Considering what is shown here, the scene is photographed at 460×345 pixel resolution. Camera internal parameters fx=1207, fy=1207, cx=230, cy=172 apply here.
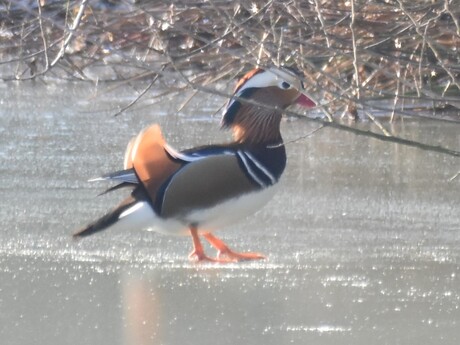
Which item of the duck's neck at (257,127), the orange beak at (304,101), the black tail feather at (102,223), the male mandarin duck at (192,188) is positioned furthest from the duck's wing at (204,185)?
the orange beak at (304,101)

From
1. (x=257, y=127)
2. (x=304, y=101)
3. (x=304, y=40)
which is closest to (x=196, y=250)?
(x=257, y=127)

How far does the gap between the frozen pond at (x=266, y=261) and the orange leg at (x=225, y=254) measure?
0.21 feet

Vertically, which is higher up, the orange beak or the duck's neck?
the orange beak

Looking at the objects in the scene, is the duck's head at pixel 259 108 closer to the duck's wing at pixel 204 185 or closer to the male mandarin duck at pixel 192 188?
the male mandarin duck at pixel 192 188

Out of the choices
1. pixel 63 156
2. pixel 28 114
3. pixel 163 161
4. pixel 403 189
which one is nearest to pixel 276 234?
pixel 163 161

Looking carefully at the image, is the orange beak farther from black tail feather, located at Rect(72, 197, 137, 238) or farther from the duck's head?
black tail feather, located at Rect(72, 197, 137, 238)

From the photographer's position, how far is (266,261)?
14.1 feet

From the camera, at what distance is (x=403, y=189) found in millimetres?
5535

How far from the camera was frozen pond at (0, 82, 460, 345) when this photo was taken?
137 inches

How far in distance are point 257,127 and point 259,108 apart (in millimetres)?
82

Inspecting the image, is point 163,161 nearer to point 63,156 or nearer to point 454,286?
point 454,286

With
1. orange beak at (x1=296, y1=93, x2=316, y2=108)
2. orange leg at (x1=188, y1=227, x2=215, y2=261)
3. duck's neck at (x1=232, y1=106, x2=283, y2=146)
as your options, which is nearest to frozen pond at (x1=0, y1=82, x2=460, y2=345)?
orange leg at (x1=188, y1=227, x2=215, y2=261)

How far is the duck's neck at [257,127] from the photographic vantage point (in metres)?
4.68

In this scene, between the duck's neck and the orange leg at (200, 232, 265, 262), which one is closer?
the orange leg at (200, 232, 265, 262)
